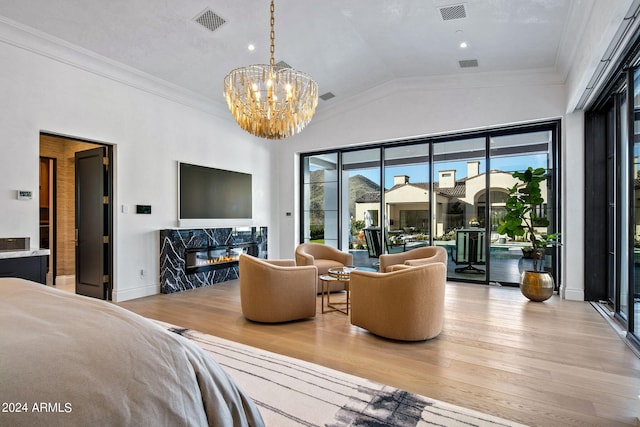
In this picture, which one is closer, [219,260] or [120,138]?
[120,138]

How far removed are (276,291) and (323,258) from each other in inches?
88.2

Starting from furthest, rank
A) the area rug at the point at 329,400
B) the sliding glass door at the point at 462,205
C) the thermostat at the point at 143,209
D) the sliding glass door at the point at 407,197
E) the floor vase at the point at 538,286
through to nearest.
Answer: the sliding glass door at the point at 407,197, the sliding glass door at the point at 462,205, the thermostat at the point at 143,209, the floor vase at the point at 538,286, the area rug at the point at 329,400

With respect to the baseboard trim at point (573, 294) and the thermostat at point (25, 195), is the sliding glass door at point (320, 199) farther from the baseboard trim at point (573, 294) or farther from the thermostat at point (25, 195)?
the thermostat at point (25, 195)

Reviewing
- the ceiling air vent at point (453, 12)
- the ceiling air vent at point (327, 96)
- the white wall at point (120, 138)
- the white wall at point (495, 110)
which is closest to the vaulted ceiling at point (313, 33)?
the ceiling air vent at point (453, 12)

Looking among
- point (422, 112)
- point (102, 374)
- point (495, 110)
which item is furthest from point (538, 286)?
point (102, 374)

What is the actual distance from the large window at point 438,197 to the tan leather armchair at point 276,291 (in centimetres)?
336

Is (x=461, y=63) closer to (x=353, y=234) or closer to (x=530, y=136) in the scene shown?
(x=530, y=136)

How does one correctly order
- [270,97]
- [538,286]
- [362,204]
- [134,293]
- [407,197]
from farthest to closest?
[362,204] → [407,197] → [134,293] → [538,286] → [270,97]

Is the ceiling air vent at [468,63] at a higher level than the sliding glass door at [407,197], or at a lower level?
higher

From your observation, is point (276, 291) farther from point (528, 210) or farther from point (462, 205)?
point (462, 205)

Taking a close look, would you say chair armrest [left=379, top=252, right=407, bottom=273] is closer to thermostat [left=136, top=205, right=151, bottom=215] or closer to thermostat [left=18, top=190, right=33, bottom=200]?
thermostat [left=136, top=205, right=151, bottom=215]

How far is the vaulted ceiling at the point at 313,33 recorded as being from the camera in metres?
3.83

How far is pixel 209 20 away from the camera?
4.18m

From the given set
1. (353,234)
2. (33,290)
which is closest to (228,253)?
(353,234)
